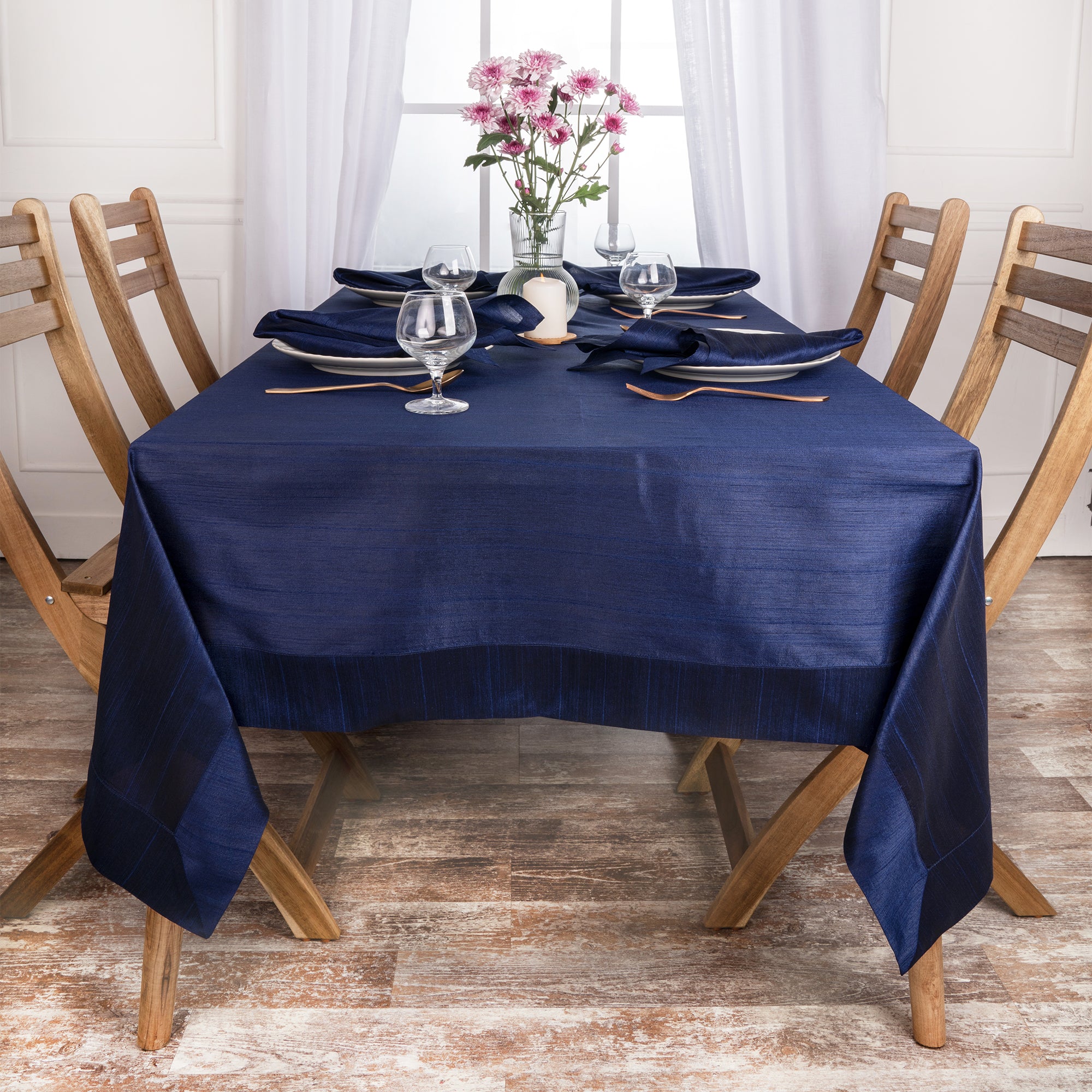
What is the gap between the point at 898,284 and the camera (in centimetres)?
206

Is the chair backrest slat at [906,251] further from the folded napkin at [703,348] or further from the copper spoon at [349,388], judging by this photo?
the copper spoon at [349,388]

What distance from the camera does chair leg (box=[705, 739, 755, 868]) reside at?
64.6 inches

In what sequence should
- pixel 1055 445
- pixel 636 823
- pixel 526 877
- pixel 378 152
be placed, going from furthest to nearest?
pixel 378 152, pixel 636 823, pixel 526 877, pixel 1055 445

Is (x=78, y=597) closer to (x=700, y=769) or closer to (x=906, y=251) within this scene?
(x=700, y=769)

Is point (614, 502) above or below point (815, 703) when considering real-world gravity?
above

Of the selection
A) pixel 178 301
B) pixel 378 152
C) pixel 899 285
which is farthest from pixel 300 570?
pixel 378 152

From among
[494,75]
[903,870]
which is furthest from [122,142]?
[903,870]

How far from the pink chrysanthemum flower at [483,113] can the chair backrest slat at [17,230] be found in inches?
26.4

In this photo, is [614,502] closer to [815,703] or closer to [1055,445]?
[815,703]

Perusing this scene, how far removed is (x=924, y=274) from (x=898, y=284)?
0.05m

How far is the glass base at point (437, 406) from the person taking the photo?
1258mm

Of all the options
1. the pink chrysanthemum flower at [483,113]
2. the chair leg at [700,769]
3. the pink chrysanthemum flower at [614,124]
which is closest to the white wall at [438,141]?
the pink chrysanthemum flower at [614,124]

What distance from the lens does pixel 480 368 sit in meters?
1.50

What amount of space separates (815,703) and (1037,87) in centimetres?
232
